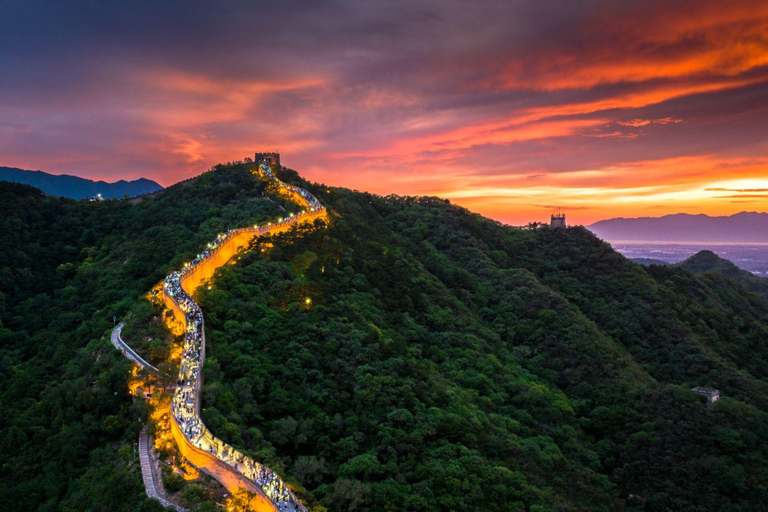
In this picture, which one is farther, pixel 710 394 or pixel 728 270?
pixel 728 270

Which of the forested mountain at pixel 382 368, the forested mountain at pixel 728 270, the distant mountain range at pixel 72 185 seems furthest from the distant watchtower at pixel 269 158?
the forested mountain at pixel 728 270

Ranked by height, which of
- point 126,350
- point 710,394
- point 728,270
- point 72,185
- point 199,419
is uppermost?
point 72,185

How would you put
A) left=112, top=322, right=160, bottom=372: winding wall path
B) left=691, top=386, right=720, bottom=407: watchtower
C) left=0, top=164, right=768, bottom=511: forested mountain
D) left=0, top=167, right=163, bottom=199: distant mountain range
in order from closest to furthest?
left=0, top=164, right=768, bottom=511: forested mountain
left=112, top=322, right=160, bottom=372: winding wall path
left=691, top=386, right=720, bottom=407: watchtower
left=0, top=167, right=163, bottom=199: distant mountain range

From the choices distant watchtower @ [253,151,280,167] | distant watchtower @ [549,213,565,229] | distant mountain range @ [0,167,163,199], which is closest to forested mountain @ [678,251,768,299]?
distant watchtower @ [549,213,565,229]

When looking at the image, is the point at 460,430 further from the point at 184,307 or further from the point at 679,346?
the point at 679,346

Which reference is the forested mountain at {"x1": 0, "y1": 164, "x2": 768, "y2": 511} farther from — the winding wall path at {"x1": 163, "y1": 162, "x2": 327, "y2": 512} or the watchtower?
the winding wall path at {"x1": 163, "y1": 162, "x2": 327, "y2": 512}

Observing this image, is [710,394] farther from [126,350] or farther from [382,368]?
[126,350]

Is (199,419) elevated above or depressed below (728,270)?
below

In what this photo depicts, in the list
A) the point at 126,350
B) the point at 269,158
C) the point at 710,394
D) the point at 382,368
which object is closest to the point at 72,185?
the point at 269,158
